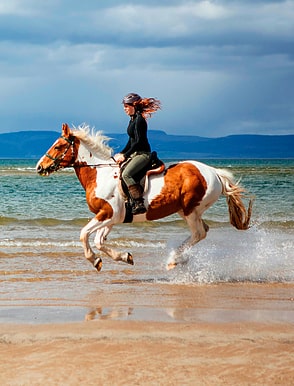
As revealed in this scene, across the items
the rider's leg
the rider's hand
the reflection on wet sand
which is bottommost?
the reflection on wet sand

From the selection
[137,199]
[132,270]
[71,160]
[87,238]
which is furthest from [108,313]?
[132,270]

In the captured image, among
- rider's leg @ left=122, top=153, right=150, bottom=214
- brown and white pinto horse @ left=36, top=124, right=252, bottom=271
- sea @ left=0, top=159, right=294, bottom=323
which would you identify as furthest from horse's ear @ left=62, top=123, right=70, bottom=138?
sea @ left=0, top=159, right=294, bottom=323

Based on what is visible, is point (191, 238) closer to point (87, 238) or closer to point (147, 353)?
point (87, 238)

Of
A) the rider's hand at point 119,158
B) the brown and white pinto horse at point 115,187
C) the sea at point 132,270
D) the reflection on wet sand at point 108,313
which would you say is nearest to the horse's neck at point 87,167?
the brown and white pinto horse at point 115,187

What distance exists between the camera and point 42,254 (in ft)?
48.3

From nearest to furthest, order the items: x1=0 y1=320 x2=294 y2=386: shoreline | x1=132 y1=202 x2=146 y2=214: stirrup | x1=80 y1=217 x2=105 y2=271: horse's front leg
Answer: x1=0 y1=320 x2=294 y2=386: shoreline
x1=80 y1=217 x2=105 y2=271: horse's front leg
x1=132 y1=202 x2=146 y2=214: stirrup

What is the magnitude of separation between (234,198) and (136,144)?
192cm

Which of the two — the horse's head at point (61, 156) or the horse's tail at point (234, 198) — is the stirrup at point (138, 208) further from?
the horse's tail at point (234, 198)

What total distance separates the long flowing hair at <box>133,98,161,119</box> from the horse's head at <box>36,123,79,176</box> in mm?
1164

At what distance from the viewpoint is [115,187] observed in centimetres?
1158

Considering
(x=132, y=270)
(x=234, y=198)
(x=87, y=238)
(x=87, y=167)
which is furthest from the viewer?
(x=132, y=270)

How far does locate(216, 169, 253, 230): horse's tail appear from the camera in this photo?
12.2m

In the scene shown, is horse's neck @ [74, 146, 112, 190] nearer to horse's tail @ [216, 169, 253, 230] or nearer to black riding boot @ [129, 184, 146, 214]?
black riding boot @ [129, 184, 146, 214]

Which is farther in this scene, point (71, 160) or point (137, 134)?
point (71, 160)
